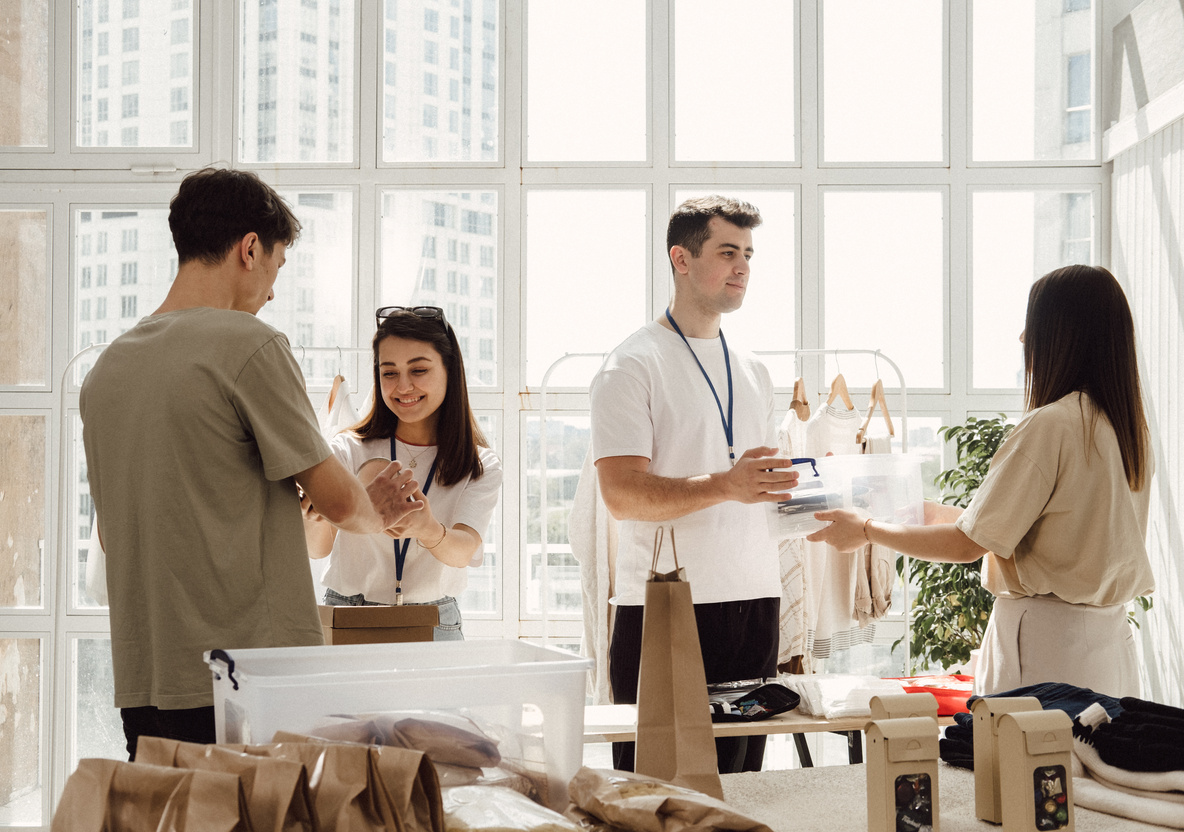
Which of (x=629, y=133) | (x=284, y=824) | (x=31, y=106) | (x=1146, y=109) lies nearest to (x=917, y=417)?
(x=1146, y=109)

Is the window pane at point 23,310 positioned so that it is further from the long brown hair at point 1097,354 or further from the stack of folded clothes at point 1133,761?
the stack of folded clothes at point 1133,761

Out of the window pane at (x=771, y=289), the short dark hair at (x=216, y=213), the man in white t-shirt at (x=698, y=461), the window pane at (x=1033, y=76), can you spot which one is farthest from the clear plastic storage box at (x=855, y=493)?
the window pane at (x=1033, y=76)

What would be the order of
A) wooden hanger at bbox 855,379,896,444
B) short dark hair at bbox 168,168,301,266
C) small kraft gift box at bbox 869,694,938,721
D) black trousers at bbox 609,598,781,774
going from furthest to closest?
wooden hanger at bbox 855,379,896,444 → black trousers at bbox 609,598,781,774 → short dark hair at bbox 168,168,301,266 → small kraft gift box at bbox 869,694,938,721

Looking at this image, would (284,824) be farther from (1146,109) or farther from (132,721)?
(1146,109)

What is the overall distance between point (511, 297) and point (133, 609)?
9.11 feet

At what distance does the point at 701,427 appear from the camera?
2.56 metres

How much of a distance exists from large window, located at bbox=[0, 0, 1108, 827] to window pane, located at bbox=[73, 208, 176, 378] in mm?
12

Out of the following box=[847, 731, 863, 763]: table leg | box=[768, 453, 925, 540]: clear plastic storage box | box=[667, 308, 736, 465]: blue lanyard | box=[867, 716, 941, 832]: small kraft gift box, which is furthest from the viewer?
box=[847, 731, 863, 763]: table leg

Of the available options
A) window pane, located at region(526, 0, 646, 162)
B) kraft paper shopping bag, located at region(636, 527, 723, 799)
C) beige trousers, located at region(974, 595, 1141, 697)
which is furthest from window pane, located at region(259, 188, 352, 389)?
kraft paper shopping bag, located at region(636, 527, 723, 799)

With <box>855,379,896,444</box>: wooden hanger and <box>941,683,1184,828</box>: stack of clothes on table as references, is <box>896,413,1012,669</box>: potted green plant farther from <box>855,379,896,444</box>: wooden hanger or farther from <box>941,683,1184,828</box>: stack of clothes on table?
<box>941,683,1184,828</box>: stack of clothes on table

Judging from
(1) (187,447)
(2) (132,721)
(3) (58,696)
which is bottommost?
(3) (58,696)

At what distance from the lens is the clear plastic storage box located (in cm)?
235

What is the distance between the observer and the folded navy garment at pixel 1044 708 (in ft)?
4.88

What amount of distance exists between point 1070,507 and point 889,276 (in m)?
2.50
